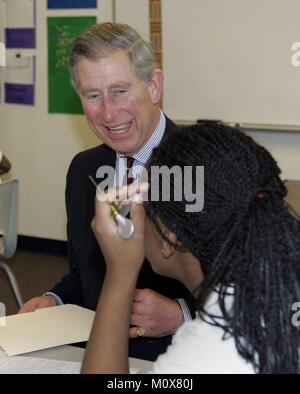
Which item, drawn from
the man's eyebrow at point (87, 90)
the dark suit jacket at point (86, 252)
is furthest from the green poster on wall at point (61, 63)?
the man's eyebrow at point (87, 90)

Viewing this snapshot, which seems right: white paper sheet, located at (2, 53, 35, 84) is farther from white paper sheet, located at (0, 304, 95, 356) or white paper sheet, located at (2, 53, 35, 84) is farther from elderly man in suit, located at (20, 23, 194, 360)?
white paper sheet, located at (0, 304, 95, 356)

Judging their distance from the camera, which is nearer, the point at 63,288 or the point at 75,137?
the point at 63,288

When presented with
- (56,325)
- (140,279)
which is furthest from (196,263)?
(140,279)

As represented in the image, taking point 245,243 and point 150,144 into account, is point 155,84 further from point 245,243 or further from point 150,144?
point 245,243

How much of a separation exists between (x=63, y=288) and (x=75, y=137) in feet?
9.02

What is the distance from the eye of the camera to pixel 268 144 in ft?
12.3

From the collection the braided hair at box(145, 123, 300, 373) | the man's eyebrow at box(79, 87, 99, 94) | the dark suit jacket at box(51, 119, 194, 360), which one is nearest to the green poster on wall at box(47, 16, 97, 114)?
the dark suit jacket at box(51, 119, 194, 360)

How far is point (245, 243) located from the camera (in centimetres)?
100

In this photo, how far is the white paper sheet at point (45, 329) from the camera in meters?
1.37

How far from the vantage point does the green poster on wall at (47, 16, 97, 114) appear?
14.2 feet

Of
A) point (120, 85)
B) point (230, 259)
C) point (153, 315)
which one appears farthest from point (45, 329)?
point (120, 85)

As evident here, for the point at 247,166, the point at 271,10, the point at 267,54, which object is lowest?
the point at 247,166
